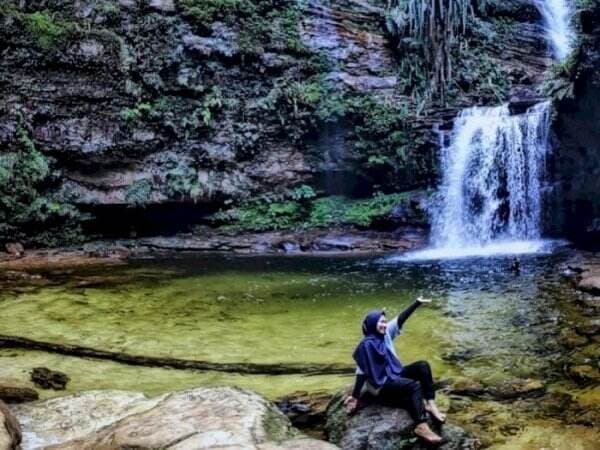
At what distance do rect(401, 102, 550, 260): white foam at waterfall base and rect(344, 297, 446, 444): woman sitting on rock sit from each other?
11.2 metres

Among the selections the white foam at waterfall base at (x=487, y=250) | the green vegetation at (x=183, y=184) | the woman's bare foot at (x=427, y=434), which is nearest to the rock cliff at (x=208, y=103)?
the green vegetation at (x=183, y=184)

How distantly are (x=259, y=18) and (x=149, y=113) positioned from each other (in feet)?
16.4

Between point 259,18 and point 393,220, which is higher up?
point 259,18

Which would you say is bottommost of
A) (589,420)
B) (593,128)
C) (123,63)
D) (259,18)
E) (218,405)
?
(589,420)

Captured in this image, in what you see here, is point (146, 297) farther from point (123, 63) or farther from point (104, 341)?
point (123, 63)

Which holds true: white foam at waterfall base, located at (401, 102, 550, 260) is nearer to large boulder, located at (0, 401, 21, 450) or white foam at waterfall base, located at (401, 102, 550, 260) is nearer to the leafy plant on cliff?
the leafy plant on cliff

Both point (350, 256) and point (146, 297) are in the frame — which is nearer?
point (146, 297)

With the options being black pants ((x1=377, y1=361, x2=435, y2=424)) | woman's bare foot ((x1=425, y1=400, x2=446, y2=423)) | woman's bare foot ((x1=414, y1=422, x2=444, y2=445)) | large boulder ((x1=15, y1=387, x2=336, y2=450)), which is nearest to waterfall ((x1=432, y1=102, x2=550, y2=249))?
black pants ((x1=377, y1=361, x2=435, y2=424))

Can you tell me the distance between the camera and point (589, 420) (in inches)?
210

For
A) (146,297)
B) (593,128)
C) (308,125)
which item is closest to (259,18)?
(308,125)

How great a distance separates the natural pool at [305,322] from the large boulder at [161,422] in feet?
2.66

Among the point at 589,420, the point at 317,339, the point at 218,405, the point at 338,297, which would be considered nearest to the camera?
the point at 218,405

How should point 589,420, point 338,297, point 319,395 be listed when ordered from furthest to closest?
point 338,297 < point 319,395 < point 589,420

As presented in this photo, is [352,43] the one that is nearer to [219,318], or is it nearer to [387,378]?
[219,318]
